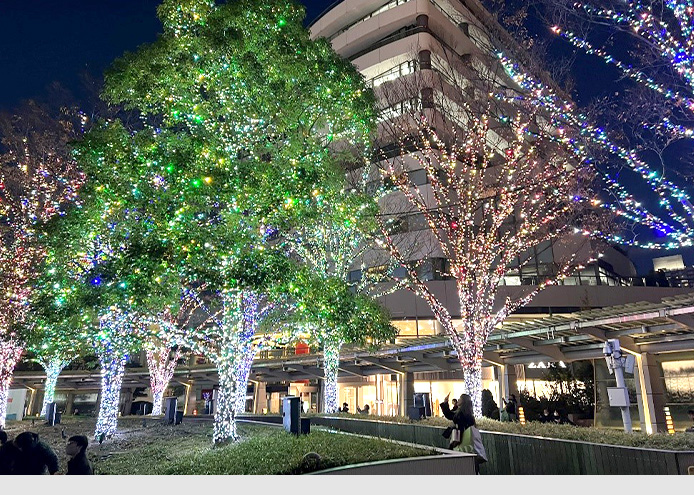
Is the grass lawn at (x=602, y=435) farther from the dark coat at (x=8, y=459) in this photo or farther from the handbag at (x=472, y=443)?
the dark coat at (x=8, y=459)

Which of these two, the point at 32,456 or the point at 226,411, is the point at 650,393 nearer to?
the point at 226,411

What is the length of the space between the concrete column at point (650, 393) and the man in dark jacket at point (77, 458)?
15.6 meters

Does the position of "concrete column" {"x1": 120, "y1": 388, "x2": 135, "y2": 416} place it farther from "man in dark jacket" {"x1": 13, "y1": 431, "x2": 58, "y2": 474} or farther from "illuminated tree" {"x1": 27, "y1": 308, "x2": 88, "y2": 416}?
"man in dark jacket" {"x1": 13, "y1": 431, "x2": 58, "y2": 474}

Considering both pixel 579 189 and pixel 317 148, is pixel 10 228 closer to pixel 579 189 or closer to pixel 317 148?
pixel 317 148

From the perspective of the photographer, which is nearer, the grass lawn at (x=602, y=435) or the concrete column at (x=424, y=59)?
the grass lawn at (x=602, y=435)

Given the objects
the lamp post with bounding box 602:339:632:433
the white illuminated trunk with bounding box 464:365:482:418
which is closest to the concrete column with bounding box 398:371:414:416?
the white illuminated trunk with bounding box 464:365:482:418

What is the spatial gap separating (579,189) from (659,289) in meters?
25.1

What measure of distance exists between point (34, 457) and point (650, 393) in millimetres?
16529

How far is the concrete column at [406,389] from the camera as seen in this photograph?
74.3 ft

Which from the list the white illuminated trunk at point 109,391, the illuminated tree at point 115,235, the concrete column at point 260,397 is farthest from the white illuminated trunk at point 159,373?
the illuminated tree at point 115,235

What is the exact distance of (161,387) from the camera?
26906mm

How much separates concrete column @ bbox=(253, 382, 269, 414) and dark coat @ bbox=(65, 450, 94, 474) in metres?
31.6

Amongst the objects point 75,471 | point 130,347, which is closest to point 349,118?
point 75,471

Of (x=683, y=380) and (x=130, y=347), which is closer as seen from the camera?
(x=130, y=347)
